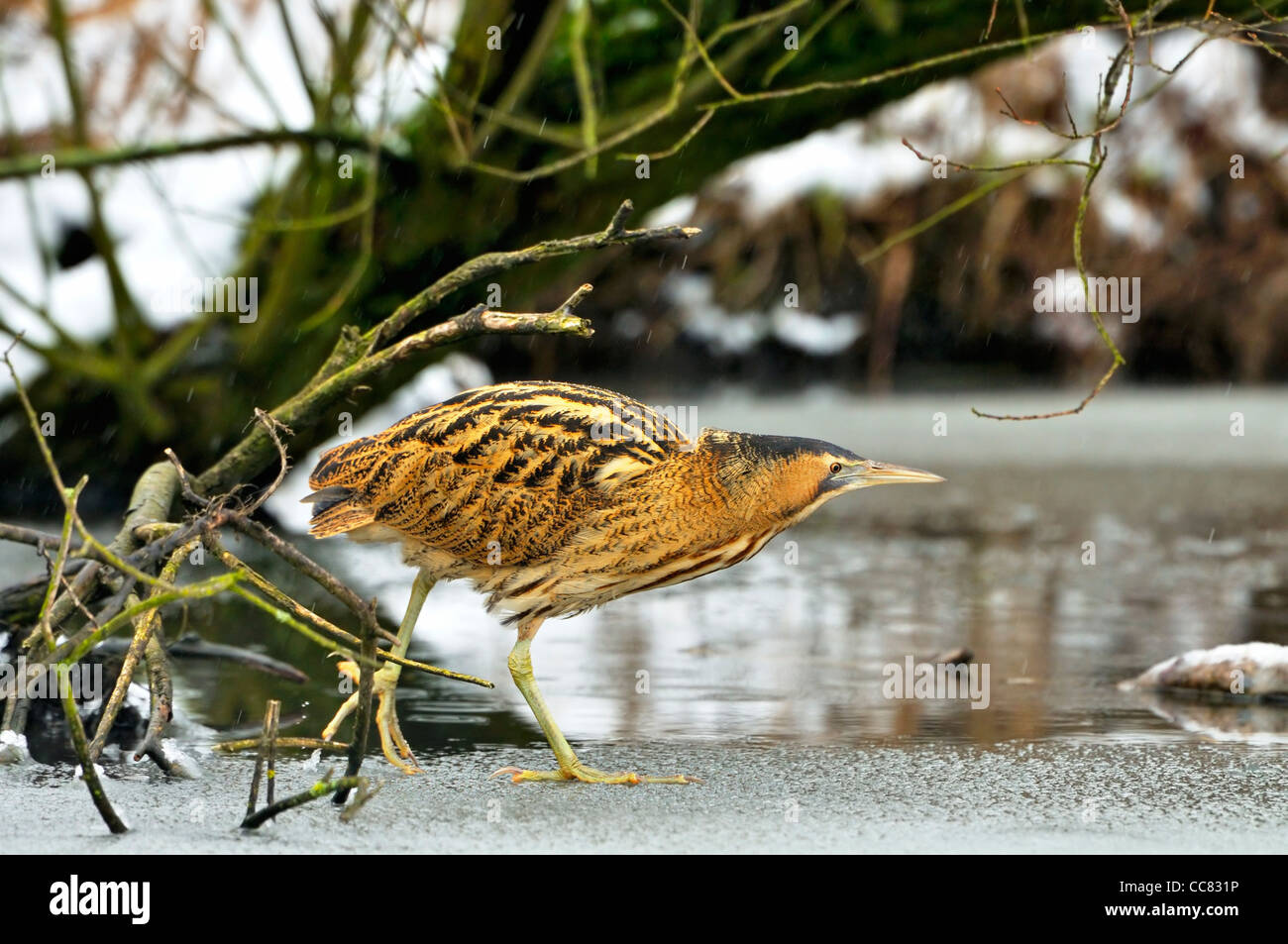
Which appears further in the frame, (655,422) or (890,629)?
(890,629)

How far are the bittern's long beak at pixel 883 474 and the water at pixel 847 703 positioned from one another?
2.08ft

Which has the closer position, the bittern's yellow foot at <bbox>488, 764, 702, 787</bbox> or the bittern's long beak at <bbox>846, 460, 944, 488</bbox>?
the bittern's yellow foot at <bbox>488, 764, 702, 787</bbox>

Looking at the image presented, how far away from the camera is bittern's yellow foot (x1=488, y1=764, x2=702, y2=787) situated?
3744 mm

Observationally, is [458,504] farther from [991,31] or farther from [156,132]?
[156,132]

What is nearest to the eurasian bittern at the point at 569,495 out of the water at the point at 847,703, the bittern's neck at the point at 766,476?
the bittern's neck at the point at 766,476

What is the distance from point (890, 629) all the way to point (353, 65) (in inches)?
112

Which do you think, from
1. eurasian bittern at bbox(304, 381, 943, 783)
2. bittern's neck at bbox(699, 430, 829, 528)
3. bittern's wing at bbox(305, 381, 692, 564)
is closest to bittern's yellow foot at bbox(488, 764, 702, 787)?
eurasian bittern at bbox(304, 381, 943, 783)

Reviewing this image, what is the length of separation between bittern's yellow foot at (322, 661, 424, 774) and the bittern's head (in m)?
0.94

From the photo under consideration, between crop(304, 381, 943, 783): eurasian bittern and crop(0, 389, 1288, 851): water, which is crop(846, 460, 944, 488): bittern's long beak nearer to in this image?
crop(304, 381, 943, 783): eurasian bittern

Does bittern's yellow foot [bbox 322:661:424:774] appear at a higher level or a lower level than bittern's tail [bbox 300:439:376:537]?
lower

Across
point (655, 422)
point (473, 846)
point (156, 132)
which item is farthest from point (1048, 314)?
point (473, 846)

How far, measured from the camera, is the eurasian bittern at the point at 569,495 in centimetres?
407

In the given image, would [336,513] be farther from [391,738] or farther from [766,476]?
[766,476]

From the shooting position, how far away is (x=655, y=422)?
4.30m
